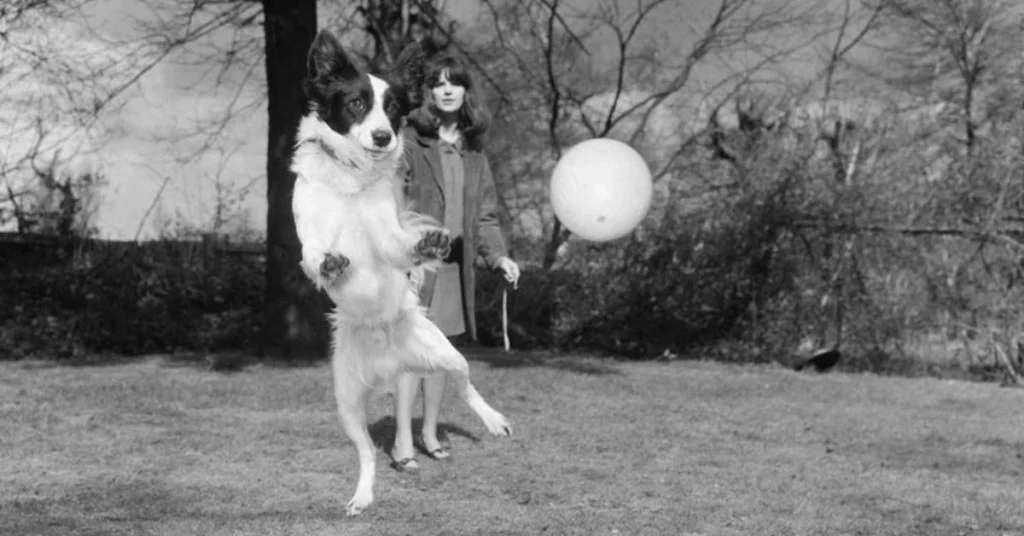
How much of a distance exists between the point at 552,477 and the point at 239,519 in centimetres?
192

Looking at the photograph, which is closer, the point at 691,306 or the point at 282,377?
the point at 282,377

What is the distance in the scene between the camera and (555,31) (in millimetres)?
15703

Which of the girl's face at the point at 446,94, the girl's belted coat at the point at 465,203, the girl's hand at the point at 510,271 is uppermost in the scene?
the girl's face at the point at 446,94

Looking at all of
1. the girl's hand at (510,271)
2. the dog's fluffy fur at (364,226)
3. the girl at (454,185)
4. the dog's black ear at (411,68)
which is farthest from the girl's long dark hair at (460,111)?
the dog's fluffy fur at (364,226)

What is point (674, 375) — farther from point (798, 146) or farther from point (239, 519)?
point (239, 519)

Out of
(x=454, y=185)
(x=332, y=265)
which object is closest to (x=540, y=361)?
(x=454, y=185)

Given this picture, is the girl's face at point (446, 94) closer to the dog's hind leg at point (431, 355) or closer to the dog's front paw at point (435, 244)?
the dog's hind leg at point (431, 355)

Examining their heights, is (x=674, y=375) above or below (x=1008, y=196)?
below

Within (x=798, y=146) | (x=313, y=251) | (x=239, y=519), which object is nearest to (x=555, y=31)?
(x=798, y=146)

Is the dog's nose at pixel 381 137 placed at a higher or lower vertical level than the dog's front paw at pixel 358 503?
higher

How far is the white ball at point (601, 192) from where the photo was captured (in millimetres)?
9406

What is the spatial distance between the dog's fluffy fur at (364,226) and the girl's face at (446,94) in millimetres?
1529

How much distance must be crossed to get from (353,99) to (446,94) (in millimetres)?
1889

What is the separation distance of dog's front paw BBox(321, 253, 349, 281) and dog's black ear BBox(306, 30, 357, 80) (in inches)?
26.6
